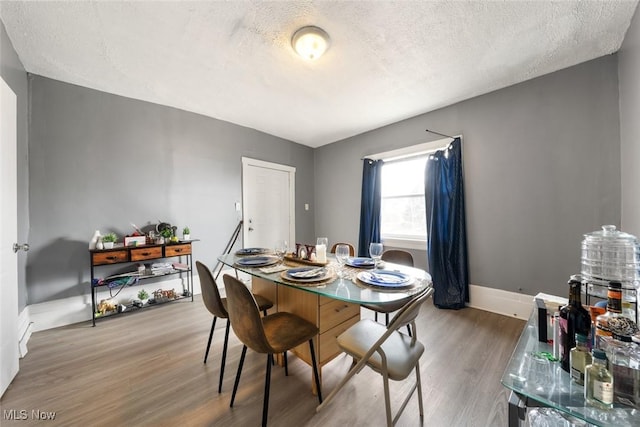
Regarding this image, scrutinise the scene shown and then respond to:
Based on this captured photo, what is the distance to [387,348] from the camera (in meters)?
1.27

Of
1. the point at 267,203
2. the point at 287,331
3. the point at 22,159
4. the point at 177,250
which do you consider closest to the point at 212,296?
the point at 287,331

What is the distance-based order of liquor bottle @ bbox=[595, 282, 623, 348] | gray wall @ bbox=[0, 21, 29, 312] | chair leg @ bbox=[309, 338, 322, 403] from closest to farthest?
1. liquor bottle @ bbox=[595, 282, 623, 348]
2. chair leg @ bbox=[309, 338, 322, 403]
3. gray wall @ bbox=[0, 21, 29, 312]

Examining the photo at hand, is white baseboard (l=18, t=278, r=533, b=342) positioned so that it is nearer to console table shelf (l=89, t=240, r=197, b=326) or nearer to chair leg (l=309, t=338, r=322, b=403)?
console table shelf (l=89, t=240, r=197, b=326)

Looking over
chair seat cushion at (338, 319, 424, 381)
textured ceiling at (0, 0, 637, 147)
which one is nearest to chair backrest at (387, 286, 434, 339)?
chair seat cushion at (338, 319, 424, 381)

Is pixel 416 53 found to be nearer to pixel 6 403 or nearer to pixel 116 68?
pixel 116 68

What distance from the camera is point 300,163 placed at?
460cm

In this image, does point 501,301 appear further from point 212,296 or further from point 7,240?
point 7,240

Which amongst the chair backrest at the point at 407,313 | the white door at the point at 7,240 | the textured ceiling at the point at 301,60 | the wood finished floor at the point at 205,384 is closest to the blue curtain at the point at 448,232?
the wood finished floor at the point at 205,384

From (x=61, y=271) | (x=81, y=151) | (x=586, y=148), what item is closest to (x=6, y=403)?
(x=61, y=271)

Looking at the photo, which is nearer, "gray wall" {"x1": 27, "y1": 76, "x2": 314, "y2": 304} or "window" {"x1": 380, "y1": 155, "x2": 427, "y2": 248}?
"gray wall" {"x1": 27, "y1": 76, "x2": 314, "y2": 304}

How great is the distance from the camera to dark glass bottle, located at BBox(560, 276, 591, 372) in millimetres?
713

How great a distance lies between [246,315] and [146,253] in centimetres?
226

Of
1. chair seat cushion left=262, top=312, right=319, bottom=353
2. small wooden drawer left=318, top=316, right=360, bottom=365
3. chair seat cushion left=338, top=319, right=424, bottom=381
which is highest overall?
chair seat cushion left=262, top=312, right=319, bottom=353

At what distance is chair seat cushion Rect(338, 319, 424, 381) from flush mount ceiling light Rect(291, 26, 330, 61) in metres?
2.11
